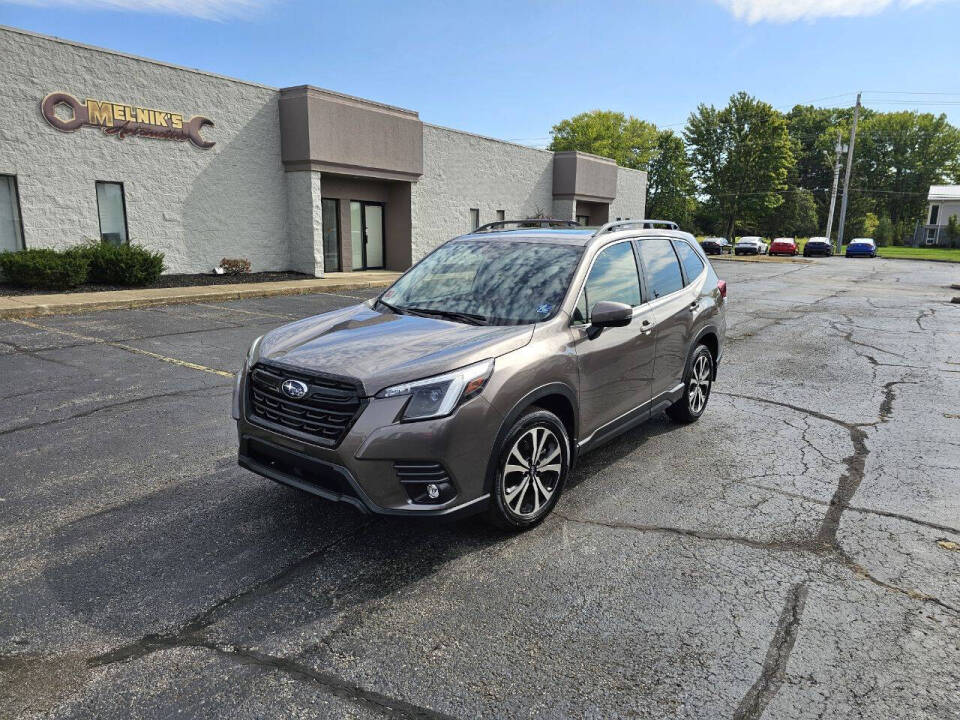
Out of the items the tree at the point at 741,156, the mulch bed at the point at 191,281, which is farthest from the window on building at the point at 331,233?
the tree at the point at 741,156

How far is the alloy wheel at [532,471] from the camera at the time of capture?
3691 mm

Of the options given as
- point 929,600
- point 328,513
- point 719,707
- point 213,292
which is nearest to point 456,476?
point 328,513

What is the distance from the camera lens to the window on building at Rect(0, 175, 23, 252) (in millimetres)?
14461

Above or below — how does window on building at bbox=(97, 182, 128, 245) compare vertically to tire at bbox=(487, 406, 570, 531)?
above

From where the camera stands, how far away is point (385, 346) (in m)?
3.67

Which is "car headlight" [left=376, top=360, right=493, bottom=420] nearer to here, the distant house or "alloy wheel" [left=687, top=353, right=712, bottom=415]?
"alloy wheel" [left=687, top=353, right=712, bottom=415]

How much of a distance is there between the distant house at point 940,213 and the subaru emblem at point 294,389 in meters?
77.0

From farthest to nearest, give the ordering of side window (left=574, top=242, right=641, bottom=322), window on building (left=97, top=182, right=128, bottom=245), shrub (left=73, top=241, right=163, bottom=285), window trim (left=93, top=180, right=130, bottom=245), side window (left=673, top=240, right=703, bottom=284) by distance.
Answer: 1. window on building (left=97, top=182, right=128, bottom=245)
2. window trim (left=93, top=180, right=130, bottom=245)
3. shrub (left=73, top=241, right=163, bottom=285)
4. side window (left=673, top=240, right=703, bottom=284)
5. side window (left=574, top=242, right=641, bottom=322)

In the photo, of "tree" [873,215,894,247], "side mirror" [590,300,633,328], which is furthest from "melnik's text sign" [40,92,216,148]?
"tree" [873,215,894,247]

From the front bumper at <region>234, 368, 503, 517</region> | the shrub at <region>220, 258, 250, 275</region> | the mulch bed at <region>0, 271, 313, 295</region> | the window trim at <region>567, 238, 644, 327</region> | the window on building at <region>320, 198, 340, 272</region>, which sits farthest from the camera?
the window on building at <region>320, 198, 340, 272</region>

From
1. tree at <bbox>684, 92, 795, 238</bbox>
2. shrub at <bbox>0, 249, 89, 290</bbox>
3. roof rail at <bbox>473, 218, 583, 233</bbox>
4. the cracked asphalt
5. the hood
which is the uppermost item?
tree at <bbox>684, 92, 795, 238</bbox>

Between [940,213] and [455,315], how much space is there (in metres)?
79.9

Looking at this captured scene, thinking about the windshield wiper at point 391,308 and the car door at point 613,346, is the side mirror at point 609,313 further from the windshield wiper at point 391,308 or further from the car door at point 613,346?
the windshield wiper at point 391,308

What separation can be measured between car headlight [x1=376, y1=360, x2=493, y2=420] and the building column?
17966 millimetres
